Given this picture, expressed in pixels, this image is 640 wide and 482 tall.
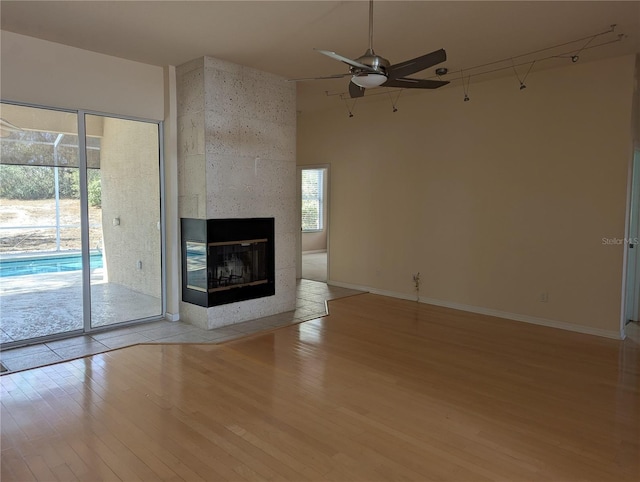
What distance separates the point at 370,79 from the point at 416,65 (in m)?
0.31

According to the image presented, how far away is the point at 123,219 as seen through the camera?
4.89m

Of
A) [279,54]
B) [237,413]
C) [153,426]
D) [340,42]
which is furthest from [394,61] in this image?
[153,426]

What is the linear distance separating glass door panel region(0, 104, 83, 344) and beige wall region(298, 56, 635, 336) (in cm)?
393

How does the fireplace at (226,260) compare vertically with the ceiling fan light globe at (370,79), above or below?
below

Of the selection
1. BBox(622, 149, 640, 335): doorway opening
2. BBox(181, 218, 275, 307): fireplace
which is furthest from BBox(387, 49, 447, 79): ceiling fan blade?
BBox(622, 149, 640, 335): doorway opening

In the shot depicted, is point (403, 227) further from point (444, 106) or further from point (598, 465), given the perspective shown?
point (598, 465)

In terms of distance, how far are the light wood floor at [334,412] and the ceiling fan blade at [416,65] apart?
2.25m

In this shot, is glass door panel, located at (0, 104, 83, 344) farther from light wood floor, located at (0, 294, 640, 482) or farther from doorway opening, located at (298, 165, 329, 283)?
doorway opening, located at (298, 165, 329, 283)

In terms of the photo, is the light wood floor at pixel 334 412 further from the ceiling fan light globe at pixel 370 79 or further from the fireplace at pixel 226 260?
the ceiling fan light globe at pixel 370 79

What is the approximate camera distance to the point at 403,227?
6418 mm

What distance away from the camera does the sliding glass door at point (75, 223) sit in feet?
13.8

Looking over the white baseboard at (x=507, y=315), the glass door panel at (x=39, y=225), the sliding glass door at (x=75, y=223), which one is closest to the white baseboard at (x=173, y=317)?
the sliding glass door at (x=75, y=223)

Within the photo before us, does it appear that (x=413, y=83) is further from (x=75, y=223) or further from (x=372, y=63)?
(x=75, y=223)

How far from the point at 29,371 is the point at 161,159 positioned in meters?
2.54
